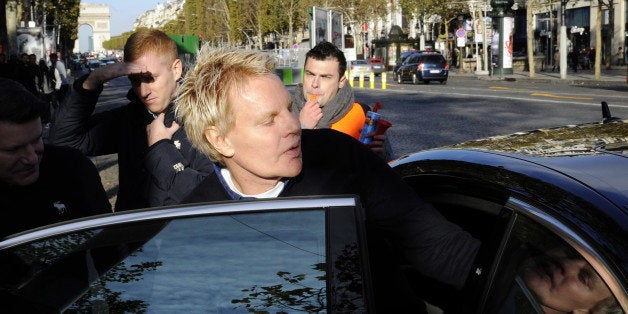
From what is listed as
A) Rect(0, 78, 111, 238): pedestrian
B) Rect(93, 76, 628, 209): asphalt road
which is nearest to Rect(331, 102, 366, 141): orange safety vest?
Rect(0, 78, 111, 238): pedestrian

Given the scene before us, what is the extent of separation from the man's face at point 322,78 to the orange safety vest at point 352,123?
0.52 feet

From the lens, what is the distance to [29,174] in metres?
2.82

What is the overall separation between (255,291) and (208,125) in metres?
0.75

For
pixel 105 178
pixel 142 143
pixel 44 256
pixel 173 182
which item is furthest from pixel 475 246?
pixel 105 178

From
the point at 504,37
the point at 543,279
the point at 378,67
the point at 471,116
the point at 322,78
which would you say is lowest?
the point at 471,116

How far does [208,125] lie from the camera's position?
2301mm

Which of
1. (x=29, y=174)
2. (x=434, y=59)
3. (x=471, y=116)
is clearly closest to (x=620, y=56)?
(x=434, y=59)

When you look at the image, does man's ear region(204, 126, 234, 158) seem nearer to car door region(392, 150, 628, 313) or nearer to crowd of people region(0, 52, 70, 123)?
car door region(392, 150, 628, 313)

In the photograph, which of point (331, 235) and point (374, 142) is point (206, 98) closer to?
point (331, 235)

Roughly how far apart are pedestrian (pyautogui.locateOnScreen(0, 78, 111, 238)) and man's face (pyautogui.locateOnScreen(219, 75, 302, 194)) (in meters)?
0.87

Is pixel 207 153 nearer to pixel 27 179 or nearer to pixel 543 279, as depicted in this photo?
pixel 27 179

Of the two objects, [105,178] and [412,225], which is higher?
[412,225]

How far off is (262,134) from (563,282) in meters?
0.80

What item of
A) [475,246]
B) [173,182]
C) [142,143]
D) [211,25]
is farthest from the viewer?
[211,25]
